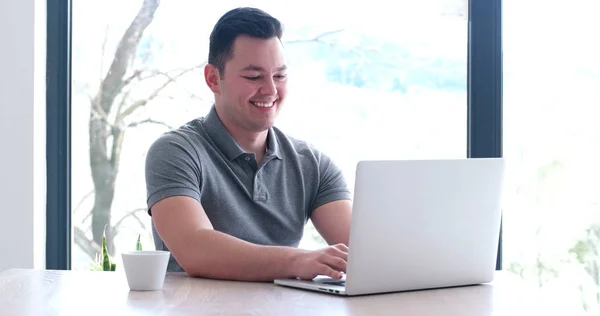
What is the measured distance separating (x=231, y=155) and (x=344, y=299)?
0.87 m

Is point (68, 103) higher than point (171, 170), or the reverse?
point (68, 103)

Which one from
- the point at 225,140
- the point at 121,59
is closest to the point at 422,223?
the point at 225,140

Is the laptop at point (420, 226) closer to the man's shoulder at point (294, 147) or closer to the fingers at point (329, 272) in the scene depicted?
the fingers at point (329, 272)

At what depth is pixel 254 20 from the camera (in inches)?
94.4

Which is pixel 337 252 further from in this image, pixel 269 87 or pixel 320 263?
pixel 269 87

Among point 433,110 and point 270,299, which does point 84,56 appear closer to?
point 433,110

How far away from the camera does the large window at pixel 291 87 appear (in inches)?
129

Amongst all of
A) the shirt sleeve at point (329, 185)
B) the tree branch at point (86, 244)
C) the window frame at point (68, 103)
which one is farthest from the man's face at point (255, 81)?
the tree branch at point (86, 244)

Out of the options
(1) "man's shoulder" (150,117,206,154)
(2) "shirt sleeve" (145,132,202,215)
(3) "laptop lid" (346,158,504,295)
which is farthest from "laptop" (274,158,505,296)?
(1) "man's shoulder" (150,117,206,154)

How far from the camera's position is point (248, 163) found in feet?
7.68

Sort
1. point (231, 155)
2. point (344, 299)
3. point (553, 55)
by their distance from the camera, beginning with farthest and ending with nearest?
point (553, 55)
point (231, 155)
point (344, 299)

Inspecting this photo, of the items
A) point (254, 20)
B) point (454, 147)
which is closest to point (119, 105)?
point (254, 20)

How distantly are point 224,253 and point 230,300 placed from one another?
32cm

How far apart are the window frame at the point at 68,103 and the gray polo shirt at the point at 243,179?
0.96m
